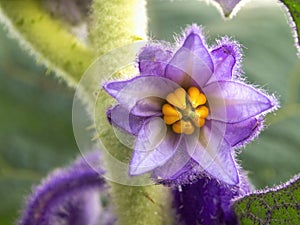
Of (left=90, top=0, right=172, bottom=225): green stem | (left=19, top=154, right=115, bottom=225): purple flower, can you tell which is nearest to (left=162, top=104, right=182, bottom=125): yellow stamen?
(left=90, top=0, right=172, bottom=225): green stem

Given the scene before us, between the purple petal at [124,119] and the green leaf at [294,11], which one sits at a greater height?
the green leaf at [294,11]

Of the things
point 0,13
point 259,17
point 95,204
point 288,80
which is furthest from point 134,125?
point 259,17

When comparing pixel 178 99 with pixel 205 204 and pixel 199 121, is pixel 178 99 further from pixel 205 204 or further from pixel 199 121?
pixel 205 204

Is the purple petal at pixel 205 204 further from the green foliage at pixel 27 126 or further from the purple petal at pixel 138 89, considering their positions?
the green foliage at pixel 27 126

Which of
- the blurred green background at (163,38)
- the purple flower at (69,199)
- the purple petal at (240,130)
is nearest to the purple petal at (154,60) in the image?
the purple petal at (240,130)

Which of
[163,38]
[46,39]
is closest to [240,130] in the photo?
[46,39]

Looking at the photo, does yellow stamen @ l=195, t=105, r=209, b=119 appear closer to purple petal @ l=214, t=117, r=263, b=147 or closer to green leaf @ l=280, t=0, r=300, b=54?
purple petal @ l=214, t=117, r=263, b=147

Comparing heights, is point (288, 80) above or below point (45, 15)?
below

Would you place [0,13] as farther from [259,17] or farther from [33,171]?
[259,17]
